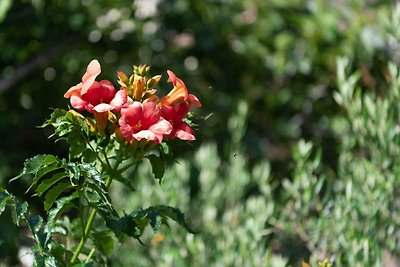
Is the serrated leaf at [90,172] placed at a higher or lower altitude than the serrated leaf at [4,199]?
higher

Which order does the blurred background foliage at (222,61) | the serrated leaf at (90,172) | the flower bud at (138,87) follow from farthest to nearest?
the blurred background foliage at (222,61)
the flower bud at (138,87)
the serrated leaf at (90,172)

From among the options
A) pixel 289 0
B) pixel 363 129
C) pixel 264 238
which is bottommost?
pixel 289 0

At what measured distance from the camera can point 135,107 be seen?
1707mm

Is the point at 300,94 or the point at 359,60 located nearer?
the point at 359,60

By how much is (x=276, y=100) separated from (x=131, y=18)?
3.08 ft

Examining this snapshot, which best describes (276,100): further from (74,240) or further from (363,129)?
(74,240)

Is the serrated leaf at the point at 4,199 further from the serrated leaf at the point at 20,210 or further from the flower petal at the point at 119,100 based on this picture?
the flower petal at the point at 119,100

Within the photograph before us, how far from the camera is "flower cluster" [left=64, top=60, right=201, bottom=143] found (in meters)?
1.70

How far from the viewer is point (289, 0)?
491 cm

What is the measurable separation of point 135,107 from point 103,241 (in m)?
0.40

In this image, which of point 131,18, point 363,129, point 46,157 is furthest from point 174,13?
point 46,157

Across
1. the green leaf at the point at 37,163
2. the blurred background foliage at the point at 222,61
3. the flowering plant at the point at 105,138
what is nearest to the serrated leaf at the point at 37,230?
the flowering plant at the point at 105,138

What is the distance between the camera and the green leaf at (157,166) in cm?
182

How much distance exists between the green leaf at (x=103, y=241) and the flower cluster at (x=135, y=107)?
0.29m
